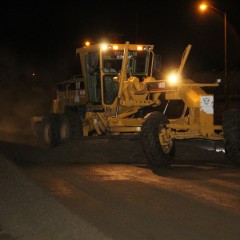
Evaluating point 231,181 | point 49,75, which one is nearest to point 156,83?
point 231,181

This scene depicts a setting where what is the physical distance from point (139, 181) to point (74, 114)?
7.09 metres

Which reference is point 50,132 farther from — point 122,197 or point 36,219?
point 36,219

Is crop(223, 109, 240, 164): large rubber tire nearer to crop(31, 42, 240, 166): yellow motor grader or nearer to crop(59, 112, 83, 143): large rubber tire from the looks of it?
crop(31, 42, 240, 166): yellow motor grader

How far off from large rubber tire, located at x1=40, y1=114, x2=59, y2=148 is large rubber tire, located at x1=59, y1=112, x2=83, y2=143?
363 millimetres

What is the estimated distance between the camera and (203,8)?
32.4 metres

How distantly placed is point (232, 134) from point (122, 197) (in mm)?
4565

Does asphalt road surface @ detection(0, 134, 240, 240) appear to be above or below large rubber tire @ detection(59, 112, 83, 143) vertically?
below

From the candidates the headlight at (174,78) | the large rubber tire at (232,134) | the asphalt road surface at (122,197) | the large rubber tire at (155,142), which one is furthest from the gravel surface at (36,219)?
the headlight at (174,78)

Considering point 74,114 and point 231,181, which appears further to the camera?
point 74,114

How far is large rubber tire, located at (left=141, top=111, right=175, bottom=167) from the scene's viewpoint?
42.8ft

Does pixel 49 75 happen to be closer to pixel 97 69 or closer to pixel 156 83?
pixel 97 69

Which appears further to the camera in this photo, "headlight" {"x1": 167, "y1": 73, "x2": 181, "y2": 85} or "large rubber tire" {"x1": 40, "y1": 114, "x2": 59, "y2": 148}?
"large rubber tire" {"x1": 40, "y1": 114, "x2": 59, "y2": 148}

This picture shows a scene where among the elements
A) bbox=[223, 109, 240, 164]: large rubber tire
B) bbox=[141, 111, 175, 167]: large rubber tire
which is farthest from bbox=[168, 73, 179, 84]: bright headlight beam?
bbox=[223, 109, 240, 164]: large rubber tire

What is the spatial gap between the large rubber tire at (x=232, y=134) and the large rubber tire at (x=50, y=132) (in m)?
7.09
